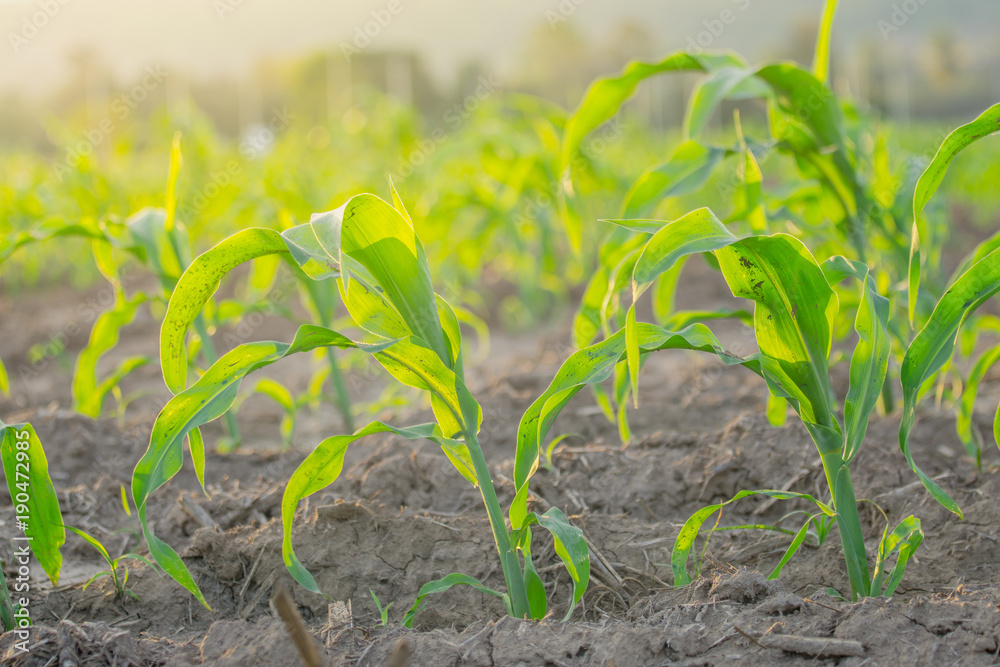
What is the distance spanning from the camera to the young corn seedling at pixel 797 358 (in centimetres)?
90

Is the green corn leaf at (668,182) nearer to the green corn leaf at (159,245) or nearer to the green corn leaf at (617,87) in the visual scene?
the green corn leaf at (617,87)

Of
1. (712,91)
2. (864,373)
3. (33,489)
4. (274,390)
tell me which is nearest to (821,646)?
(864,373)

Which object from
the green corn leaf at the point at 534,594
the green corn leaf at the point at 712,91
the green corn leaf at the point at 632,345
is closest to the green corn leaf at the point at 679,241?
the green corn leaf at the point at 632,345

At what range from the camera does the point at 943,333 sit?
969mm

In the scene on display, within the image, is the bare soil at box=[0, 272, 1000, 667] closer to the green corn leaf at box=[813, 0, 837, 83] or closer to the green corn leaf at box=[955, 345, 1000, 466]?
the green corn leaf at box=[955, 345, 1000, 466]

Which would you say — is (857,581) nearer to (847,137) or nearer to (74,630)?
(847,137)

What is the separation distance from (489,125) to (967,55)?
2474 centimetres

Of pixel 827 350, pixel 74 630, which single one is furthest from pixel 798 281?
pixel 74 630

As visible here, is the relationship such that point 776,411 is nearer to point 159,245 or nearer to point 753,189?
point 753,189

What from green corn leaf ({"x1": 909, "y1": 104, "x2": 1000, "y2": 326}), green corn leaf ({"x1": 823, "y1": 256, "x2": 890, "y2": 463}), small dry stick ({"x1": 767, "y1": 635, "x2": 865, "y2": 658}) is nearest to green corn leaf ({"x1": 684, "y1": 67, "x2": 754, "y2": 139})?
green corn leaf ({"x1": 909, "y1": 104, "x2": 1000, "y2": 326})

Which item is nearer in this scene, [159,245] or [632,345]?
[632,345]

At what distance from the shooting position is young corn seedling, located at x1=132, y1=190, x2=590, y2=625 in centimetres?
86

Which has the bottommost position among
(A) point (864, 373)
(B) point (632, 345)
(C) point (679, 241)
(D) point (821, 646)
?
(D) point (821, 646)

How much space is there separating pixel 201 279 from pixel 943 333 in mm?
995
